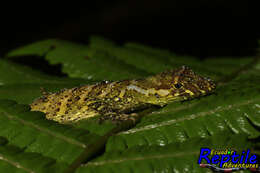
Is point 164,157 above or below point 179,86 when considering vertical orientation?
below

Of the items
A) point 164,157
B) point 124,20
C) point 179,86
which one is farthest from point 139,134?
point 124,20

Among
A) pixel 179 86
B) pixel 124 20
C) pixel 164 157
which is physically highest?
pixel 179 86

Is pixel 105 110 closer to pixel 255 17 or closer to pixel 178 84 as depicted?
pixel 178 84

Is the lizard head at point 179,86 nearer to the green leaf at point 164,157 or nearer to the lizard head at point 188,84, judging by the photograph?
the lizard head at point 188,84

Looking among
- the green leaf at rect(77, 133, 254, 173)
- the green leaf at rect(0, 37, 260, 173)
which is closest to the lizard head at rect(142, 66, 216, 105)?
the green leaf at rect(0, 37, 260, 173)

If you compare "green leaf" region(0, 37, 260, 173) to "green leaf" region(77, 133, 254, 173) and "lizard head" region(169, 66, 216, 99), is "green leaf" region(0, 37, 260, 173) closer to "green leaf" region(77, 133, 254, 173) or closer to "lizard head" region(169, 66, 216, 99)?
"green leaf" region(77, 133, 254, 173)

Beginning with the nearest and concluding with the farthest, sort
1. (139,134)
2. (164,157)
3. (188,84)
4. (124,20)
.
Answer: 1. (164,157)
2. (139,134)
3. (188,84)
4. (124,20)

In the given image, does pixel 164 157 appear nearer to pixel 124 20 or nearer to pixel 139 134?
pixel 139 134

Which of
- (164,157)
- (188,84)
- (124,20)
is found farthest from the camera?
(124,20)

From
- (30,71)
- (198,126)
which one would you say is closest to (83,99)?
(30,71)
